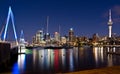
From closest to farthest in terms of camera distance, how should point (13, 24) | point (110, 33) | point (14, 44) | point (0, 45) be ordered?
1. point (0, 45)
2. point (13, 24)
3. point (14, 44)
4. point (110, 33)

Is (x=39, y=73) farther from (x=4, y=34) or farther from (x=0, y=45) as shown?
(x=4, y=34)

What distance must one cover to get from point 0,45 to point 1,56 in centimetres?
250

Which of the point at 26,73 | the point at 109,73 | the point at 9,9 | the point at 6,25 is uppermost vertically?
the point at 9,9

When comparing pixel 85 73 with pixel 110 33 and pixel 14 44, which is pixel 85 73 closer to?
pixel 14 44

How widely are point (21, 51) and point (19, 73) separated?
5482 centimetres

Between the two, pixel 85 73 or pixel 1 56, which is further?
pixel 1 56

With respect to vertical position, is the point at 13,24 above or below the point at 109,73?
above

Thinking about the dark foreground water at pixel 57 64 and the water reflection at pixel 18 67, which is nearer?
the water reflection at pixel 18 67

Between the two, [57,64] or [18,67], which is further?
[57,64]

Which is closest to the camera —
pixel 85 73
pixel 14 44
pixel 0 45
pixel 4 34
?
pixel 85 73

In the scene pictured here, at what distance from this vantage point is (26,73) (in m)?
32.2

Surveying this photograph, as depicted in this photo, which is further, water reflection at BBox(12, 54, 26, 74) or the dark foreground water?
the dark foreground water

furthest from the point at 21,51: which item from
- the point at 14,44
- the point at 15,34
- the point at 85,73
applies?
the point at 85,73

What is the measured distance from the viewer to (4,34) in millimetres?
60656
